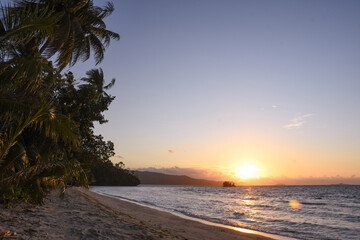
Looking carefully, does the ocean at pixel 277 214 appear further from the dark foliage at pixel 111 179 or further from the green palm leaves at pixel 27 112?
the dark foliage at pixel 111 179

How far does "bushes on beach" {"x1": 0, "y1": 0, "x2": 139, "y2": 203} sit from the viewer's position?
4.57m

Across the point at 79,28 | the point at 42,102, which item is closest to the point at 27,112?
the point at 42,102

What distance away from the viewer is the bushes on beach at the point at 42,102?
15.0 ft

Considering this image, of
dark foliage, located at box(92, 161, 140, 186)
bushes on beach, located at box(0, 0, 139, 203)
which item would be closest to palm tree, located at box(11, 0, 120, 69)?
bushes on beach, located at box(0, 0, 139, 203)

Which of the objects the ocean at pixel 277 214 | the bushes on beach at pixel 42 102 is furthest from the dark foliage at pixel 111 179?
the bushes on beach at pixel 42 102

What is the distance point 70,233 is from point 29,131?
443cm

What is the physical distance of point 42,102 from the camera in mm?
5469

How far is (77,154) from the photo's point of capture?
16.6 m

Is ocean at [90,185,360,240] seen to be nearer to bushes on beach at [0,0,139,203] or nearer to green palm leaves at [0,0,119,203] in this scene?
bushes on beach at [0,0,139,203]

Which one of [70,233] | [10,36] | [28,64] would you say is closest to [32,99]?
[28,64]

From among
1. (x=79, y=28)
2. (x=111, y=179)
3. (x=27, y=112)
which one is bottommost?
(x=111, y=179)

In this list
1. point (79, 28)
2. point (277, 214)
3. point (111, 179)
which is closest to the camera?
point (79, 28)

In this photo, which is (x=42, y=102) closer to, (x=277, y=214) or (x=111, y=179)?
(x=277, y=214)

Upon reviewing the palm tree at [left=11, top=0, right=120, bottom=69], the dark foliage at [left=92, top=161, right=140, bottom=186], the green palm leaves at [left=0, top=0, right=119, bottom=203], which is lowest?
the dark foliage at [left=92, top=161, right=140, bottom=186]
